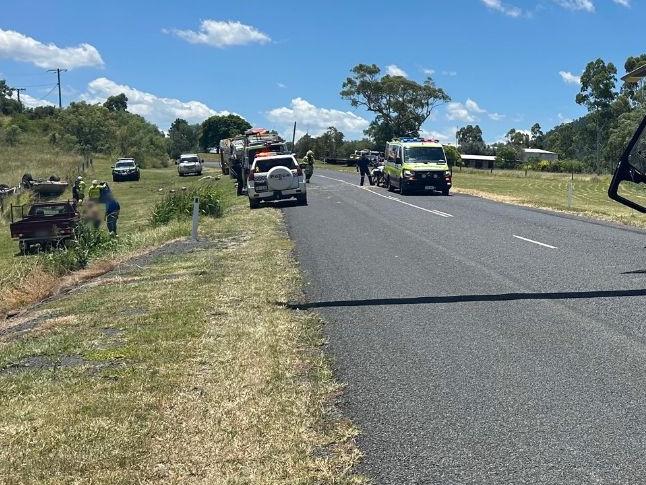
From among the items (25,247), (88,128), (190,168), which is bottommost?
(25,247)

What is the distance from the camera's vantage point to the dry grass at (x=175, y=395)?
166 inches

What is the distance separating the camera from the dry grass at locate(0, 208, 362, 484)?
421 cm

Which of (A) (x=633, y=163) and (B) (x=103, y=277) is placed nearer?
(A) (x=633, y=163)

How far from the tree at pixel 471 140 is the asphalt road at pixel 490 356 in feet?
497

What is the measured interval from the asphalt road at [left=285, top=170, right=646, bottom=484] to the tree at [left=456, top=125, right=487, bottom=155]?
151576 millimetres

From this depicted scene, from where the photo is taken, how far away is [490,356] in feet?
20.5

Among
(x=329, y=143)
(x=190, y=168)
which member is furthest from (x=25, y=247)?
(x=329, y=143)

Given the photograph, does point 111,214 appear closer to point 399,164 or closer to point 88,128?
point 399,164

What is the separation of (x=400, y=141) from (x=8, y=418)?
99.2 ft

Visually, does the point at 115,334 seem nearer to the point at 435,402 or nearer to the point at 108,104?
the point at 435,402

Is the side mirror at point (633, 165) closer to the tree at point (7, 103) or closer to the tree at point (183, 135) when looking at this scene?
the tree at point (7, 103)

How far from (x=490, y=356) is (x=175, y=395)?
105 inches

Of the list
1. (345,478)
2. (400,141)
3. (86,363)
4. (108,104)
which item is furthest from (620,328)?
(108,104)

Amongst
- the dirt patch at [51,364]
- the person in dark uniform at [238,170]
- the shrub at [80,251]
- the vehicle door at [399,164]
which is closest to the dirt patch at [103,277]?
the shrub at [80,251]
